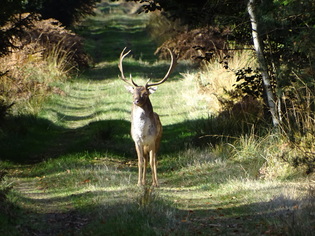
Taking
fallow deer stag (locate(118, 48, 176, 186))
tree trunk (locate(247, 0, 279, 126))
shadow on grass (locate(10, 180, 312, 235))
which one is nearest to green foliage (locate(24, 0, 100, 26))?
tree trunk (locate(247, 0, 279, 126))

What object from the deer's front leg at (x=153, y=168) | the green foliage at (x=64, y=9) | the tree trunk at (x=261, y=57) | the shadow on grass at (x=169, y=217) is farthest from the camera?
the green foliage at (x=64, y=9)

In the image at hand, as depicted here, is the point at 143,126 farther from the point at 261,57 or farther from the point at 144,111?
the point at 261,57

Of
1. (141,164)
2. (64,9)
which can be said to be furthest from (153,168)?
(64,9)

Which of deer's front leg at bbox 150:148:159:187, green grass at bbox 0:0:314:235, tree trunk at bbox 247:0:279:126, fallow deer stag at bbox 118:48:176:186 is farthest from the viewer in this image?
tree trunk at bbox 247:0:279:126

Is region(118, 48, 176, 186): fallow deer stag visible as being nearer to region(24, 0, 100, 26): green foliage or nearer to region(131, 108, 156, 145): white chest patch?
region(131, 108, 156, 145): white chest patch

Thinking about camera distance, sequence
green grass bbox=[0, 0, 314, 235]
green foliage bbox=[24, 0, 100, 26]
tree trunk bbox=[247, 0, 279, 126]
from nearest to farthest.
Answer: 1. green grass bbox=[0, 0, 314, 235]
2. tree trunk bbox=[247, 0, 279, 126]
3. green foliage bbox=[24, 0, 100, 26]

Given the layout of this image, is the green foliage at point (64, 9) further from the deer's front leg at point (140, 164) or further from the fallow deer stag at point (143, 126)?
the deer's front leg at point (140, 164)

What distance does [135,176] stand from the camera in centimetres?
1154

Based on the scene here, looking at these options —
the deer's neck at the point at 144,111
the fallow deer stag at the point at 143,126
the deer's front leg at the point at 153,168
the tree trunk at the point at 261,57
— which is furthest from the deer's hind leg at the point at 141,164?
the tree trunk at the point at 261,57

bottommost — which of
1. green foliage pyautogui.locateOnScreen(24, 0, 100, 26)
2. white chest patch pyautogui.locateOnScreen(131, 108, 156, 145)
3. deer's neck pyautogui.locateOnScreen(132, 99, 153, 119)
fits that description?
white chest patch pyautogui.locateOnScreen(131, 108, 156, 145)

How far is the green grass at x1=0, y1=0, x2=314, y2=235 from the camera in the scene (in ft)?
25.1

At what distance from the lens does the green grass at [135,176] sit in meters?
7.66

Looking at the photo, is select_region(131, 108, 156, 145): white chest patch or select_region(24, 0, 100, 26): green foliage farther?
select_region(24, 0, 100, 26): green foliage

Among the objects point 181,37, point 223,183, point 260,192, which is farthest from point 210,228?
point 181,37
